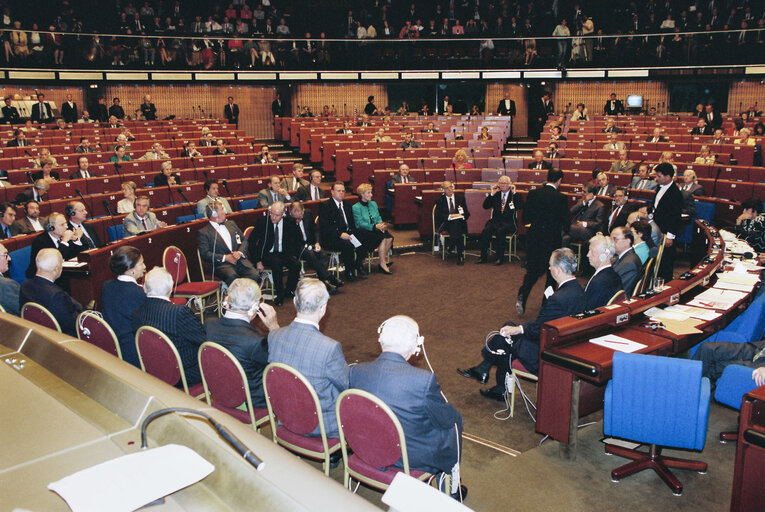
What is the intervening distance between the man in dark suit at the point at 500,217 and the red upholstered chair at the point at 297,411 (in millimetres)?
5817

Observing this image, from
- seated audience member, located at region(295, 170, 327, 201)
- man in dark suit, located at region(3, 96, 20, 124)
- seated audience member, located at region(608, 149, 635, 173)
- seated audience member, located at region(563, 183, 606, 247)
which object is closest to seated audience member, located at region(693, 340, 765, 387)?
seated audience member, located at region(563, 183, 606, 247)

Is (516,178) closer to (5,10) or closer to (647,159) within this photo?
(647,159)

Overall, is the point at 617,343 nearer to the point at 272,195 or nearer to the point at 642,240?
the point at 642,240

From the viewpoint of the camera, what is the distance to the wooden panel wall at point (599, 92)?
19.8 meters

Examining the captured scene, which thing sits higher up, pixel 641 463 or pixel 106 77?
pixel 106 77

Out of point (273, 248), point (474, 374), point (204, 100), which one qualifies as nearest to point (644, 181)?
point (273, 248)

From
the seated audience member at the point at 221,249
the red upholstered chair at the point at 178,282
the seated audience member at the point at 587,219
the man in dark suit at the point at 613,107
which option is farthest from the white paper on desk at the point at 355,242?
the man in dark suit at the point at 613,107

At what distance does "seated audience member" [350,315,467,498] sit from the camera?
112 inches

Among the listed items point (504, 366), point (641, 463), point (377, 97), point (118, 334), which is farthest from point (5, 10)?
point (641, 463)

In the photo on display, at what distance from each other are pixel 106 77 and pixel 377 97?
921cm

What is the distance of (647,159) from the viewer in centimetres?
1225

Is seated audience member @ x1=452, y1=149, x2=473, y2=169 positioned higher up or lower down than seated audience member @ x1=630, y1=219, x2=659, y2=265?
higher up

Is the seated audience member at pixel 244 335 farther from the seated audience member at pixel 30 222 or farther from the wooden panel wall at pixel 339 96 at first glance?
the wooden panel wall at pixel 339 96

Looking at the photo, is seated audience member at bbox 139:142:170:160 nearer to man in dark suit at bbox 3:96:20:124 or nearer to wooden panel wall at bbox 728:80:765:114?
man in dark suit at bbox 3:96:20:124
